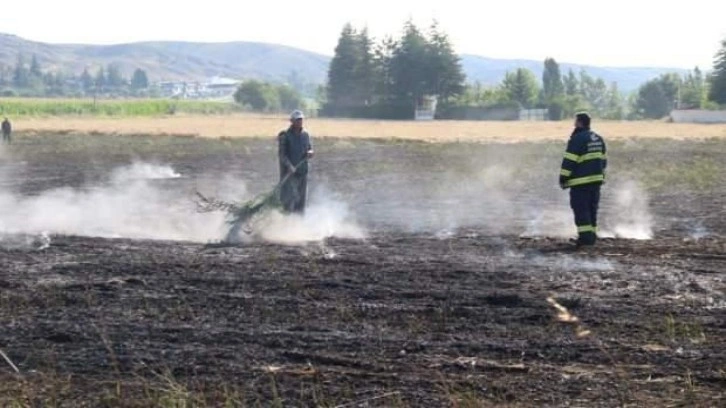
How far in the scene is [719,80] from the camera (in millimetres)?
90000

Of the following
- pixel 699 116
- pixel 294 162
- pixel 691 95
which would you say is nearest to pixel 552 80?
pixel 691 95

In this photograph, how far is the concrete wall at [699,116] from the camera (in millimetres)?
79500

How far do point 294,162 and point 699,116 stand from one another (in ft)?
240

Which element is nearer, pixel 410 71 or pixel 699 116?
pixel 699 116

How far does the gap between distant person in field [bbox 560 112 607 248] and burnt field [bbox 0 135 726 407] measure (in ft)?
1.59

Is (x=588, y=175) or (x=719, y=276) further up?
(x=588, y=175)

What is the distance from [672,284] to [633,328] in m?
2.27

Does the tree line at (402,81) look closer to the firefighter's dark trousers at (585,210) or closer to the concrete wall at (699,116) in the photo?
the concrete wall at (699,116)

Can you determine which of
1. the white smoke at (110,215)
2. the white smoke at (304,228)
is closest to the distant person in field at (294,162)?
the white smoke at (304,228)

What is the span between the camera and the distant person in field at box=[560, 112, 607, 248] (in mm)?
12648

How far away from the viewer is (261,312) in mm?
8555

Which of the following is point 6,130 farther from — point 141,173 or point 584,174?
point 584,174

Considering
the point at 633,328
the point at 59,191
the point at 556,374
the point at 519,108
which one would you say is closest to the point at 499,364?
the point at 556,374

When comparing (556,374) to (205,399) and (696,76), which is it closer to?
(205,399)
